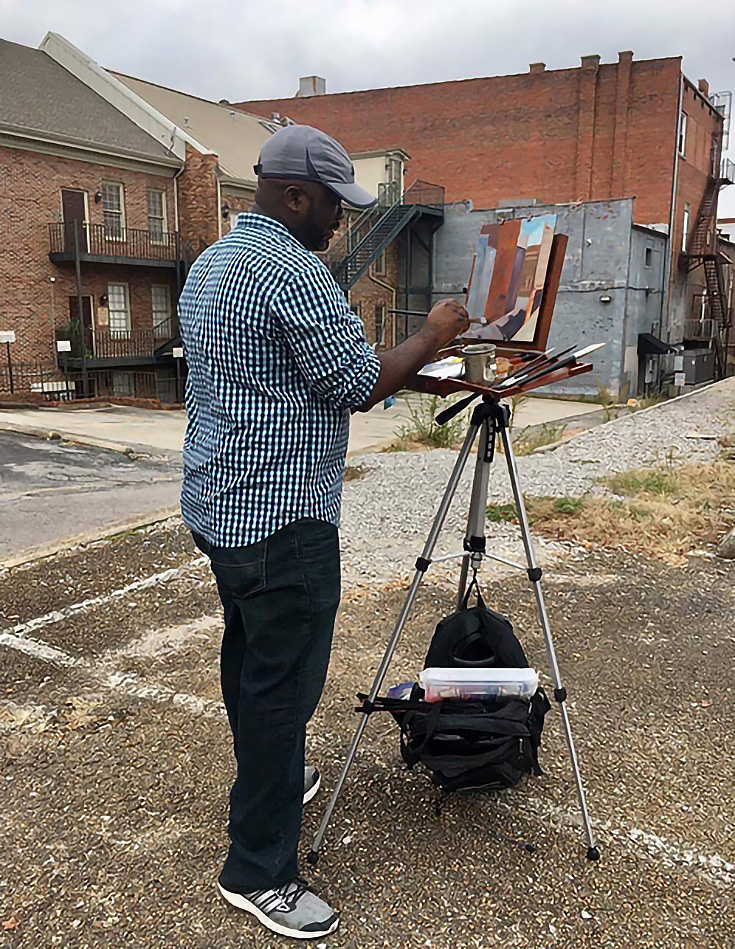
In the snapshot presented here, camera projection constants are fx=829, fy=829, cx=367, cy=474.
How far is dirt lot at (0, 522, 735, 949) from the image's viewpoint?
93.0 inches

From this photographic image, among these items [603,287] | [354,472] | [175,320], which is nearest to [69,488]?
[354,472]

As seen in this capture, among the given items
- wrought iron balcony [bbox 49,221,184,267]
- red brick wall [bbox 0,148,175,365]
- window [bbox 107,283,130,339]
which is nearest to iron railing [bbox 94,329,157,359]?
window [bbox 107,283,130,339]

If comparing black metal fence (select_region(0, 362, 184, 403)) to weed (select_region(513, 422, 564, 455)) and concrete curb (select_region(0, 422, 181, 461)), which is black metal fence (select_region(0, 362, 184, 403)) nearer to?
concrete curb (select_region(0, 422, 181, 461))

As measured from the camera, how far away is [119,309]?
2097 centimetres

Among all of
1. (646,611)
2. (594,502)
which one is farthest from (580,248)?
(646,611)

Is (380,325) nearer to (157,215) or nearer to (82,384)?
(157,215)

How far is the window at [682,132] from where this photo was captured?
90.7ft

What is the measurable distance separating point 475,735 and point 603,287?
75.5 feet

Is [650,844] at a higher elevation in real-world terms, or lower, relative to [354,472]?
lower

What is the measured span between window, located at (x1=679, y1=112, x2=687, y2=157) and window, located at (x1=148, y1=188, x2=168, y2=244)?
17.4m

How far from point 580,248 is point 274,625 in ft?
78.0

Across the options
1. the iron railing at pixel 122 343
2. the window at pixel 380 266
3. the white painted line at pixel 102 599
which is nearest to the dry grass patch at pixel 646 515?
the white painted line at pixel 102 599

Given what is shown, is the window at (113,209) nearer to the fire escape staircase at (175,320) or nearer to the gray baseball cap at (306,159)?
the fire escape staircase at (175,320)

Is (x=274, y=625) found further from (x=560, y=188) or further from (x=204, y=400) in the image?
(x=560, y=188)
